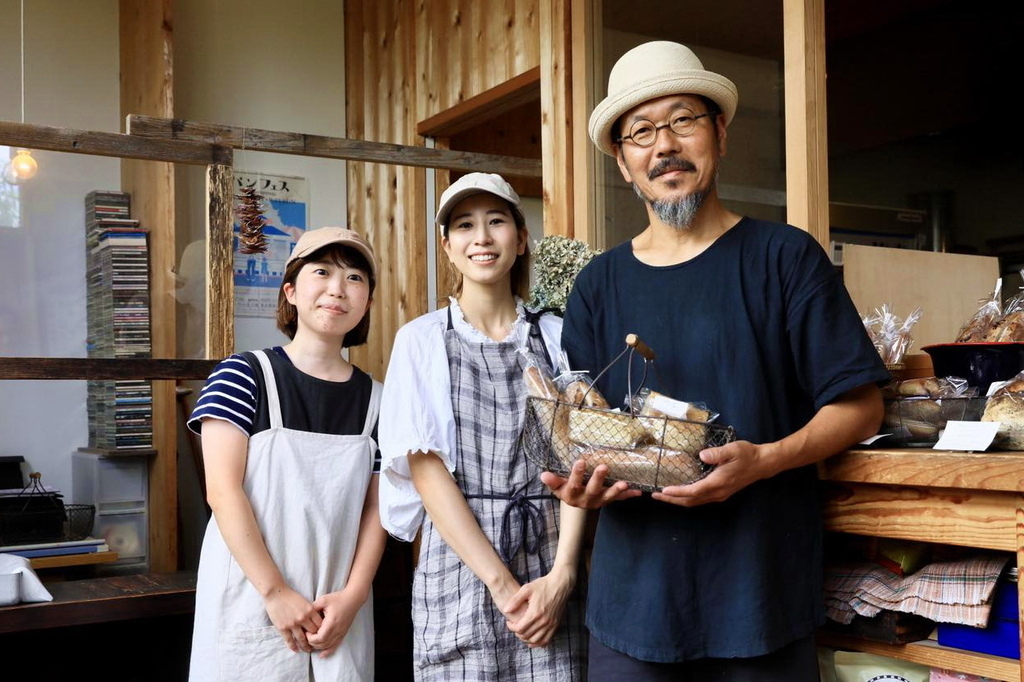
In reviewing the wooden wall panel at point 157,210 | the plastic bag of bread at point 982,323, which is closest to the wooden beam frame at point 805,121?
the plastic bag of bread at point 982,323

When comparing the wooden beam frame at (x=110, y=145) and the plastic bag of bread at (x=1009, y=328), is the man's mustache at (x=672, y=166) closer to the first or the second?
the plastic bag of bread at (x=1009, y=328)

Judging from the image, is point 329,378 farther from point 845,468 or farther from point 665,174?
point 845,468

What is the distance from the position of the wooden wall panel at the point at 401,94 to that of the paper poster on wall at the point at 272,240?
32cm

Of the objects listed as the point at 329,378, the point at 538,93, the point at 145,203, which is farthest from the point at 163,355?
the point at 538,93

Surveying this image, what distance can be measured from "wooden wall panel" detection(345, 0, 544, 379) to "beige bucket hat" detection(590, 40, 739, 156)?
2.47 metres

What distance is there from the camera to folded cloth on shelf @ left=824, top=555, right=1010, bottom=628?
1499mm

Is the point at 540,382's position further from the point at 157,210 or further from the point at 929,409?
the point at 157,210

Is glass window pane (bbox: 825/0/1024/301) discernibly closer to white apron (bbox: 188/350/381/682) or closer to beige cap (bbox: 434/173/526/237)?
beige cap (bbox: 434/173/526/237)

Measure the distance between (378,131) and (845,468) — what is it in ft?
13.0

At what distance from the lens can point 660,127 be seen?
5.04 ft

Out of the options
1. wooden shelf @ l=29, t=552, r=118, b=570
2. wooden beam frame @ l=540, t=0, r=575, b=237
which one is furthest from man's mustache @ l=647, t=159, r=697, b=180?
wooden shelf @ l=29, t=552, r=118, b=570

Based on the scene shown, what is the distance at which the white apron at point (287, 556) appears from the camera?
6.55ft

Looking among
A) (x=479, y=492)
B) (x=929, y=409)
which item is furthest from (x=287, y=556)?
(x=929, y=409)

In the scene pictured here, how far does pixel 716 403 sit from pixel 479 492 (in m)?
0.54
